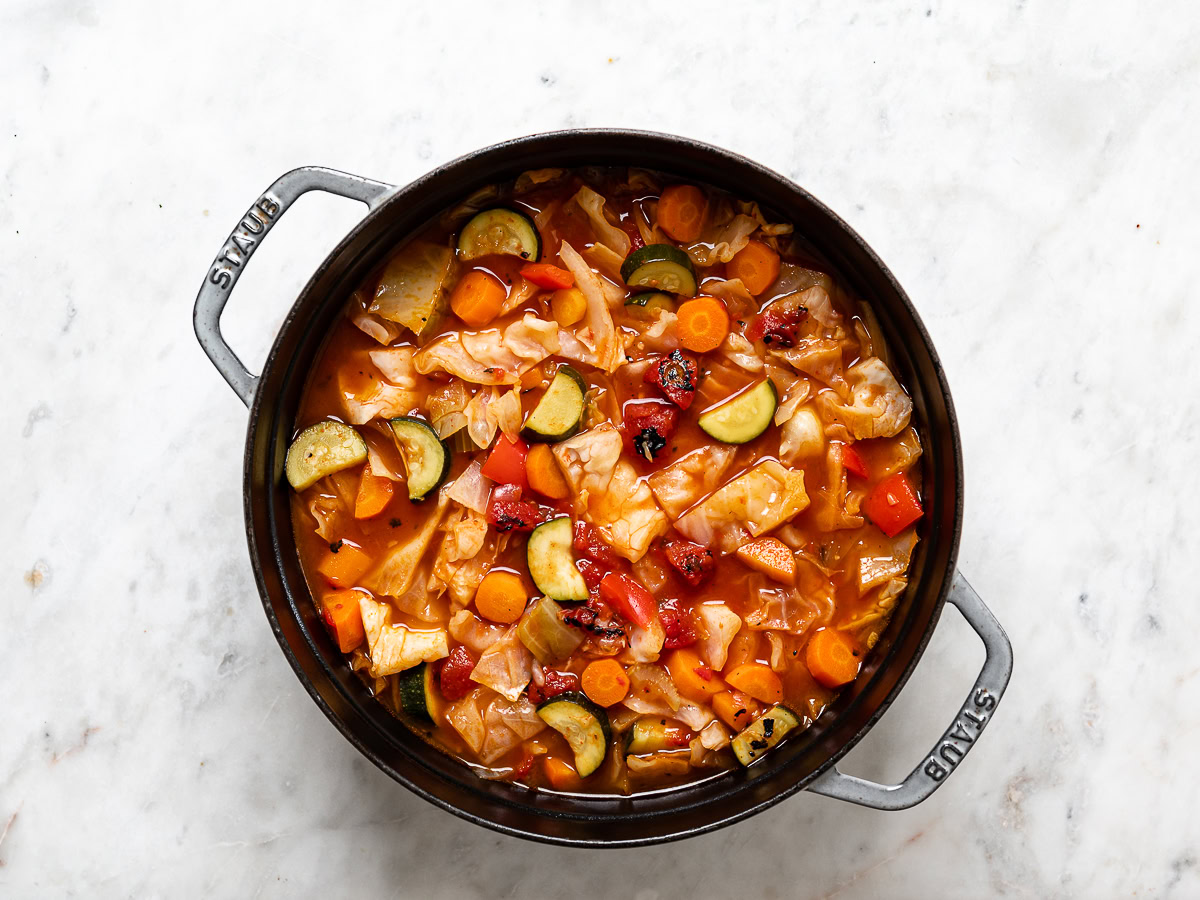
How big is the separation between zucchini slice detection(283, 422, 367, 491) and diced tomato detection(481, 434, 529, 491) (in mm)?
458

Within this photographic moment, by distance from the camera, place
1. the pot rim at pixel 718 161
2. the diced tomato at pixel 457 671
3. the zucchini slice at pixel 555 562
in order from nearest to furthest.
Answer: the pot rim at pixel 718 161, the zucchini slice at pixel 555 562, the diced tomato at pixel 457 671

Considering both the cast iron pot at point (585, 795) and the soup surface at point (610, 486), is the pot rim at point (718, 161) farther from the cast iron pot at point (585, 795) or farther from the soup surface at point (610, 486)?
the soup surface at point (610, 486)

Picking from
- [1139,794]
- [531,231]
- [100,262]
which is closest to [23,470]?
[100,262]

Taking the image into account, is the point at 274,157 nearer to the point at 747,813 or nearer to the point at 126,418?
the point at 126,418

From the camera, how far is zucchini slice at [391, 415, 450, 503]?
3.43 m

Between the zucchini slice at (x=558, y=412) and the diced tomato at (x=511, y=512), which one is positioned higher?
the zucchini slice at (x=558, y=412)

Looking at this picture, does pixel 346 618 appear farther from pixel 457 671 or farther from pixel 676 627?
pixel 676 627

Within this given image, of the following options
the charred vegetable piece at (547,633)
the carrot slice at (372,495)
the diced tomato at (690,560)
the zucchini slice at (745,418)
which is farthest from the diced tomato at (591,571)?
the carrot slice at (372,495)

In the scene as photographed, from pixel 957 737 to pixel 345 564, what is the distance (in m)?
2.15

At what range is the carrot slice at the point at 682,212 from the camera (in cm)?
354

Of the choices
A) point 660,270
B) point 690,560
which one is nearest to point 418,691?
point 690,560

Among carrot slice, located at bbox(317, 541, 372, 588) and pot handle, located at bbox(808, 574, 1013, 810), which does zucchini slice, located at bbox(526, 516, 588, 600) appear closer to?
carrot slice, located at bbox(317, 541, 372, 588)

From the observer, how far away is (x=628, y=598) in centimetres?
339

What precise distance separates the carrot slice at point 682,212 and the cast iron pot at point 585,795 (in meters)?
0.08
